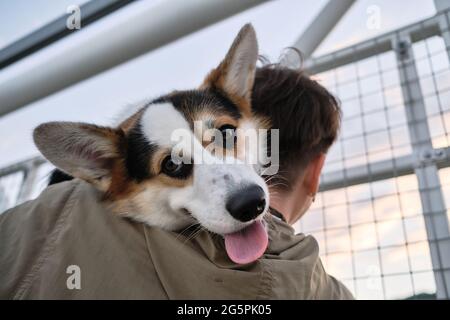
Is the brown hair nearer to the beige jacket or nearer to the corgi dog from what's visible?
the corgi dog

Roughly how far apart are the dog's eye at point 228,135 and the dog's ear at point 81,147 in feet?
1.09

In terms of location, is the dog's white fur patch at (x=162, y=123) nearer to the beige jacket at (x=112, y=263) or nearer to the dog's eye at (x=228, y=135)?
the dog's eye at (x=228, y=135)

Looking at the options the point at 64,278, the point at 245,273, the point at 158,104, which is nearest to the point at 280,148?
the point at 158,104

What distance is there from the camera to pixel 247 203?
40.9 inches

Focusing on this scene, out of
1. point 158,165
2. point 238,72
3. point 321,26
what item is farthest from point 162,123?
point 321,26

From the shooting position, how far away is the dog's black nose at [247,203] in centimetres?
104

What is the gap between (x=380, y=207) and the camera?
1.90 m

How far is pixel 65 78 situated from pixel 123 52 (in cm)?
29

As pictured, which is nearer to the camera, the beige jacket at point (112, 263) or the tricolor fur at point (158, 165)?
the beige jacket at point (112, 263)

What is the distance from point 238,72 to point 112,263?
35.2 inches

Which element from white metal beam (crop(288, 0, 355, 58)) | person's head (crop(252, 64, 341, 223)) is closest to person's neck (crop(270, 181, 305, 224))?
person's head (crop(252, 64, 341, 223))

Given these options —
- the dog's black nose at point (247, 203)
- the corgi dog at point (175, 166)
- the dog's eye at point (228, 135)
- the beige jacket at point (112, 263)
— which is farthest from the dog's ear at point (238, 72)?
the beige jacket at point (112, 263)

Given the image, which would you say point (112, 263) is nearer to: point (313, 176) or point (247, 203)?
point (247, 203)

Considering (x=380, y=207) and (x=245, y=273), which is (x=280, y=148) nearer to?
(x=245, y=273)
